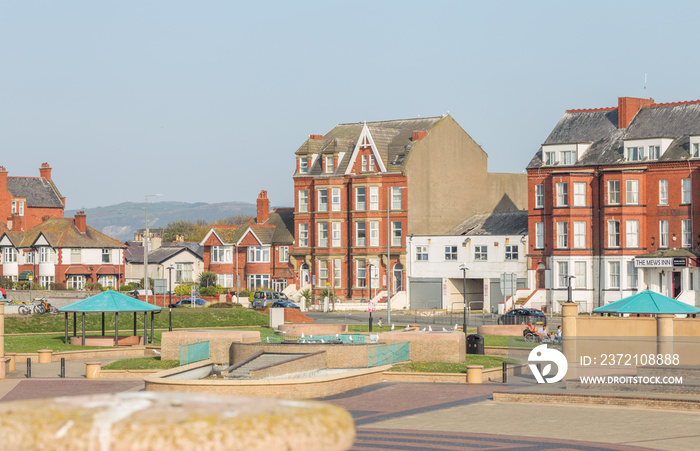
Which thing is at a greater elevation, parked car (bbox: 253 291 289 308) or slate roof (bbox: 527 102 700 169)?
slate roof (bbox: 527 102 700 169)

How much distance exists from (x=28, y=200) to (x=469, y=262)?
184 feet

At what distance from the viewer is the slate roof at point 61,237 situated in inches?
3986

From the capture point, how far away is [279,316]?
184 ft

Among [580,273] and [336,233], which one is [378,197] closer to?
[336,233]

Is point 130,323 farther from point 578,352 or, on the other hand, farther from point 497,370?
point 578,352

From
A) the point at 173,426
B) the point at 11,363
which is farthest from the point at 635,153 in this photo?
the point at 173,426

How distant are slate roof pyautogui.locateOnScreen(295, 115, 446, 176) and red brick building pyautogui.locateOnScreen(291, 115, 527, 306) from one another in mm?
87

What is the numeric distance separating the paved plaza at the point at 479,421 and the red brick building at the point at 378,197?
2059 inches

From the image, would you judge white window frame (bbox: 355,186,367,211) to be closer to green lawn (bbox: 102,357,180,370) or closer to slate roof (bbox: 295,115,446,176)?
slate roof (bbox: 295,115,446,176)

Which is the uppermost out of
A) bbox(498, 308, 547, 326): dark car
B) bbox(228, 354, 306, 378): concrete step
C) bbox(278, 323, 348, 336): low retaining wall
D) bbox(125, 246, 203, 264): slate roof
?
bbox(125, 246, 203, 264): slate roof

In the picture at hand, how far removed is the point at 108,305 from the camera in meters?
44.5

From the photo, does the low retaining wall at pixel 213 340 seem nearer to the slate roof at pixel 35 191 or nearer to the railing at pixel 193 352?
the railing at pixel 193 352

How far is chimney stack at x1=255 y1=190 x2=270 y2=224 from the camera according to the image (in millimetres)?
99625

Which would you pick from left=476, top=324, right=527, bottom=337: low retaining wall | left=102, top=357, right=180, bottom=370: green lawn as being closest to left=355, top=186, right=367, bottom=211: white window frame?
left=476, top=324, right=527, bottom=337: low retaining wall
